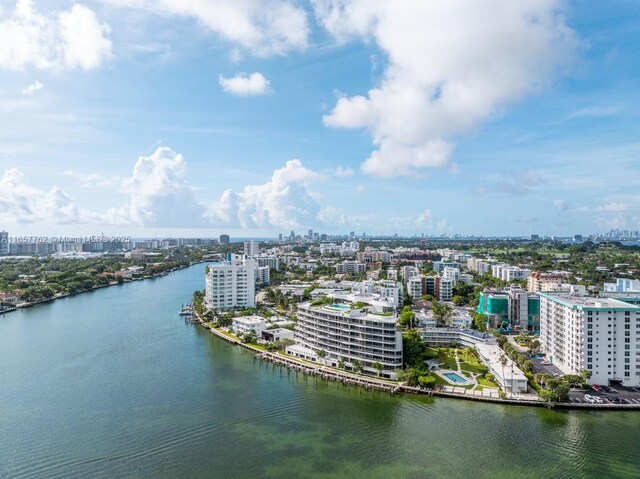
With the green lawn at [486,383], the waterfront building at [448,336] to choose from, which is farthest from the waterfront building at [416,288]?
the green lawn at [486,383]

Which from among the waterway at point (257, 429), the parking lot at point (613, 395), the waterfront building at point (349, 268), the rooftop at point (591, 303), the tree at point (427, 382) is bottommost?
the waterway at point (257, 429)

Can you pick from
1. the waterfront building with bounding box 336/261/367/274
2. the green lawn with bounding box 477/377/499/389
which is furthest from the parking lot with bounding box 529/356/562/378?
the waterfront building with bounding box 336/261/367/274

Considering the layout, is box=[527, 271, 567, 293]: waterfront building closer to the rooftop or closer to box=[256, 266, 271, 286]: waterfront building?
the rooftop

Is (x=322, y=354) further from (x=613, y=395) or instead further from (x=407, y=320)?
(x=613, y=395)

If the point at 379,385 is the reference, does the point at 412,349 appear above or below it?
above

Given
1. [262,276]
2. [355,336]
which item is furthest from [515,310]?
[262,276]

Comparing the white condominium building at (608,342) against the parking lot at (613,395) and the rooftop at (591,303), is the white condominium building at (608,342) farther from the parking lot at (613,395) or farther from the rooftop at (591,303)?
the parking lot at (613,395)
